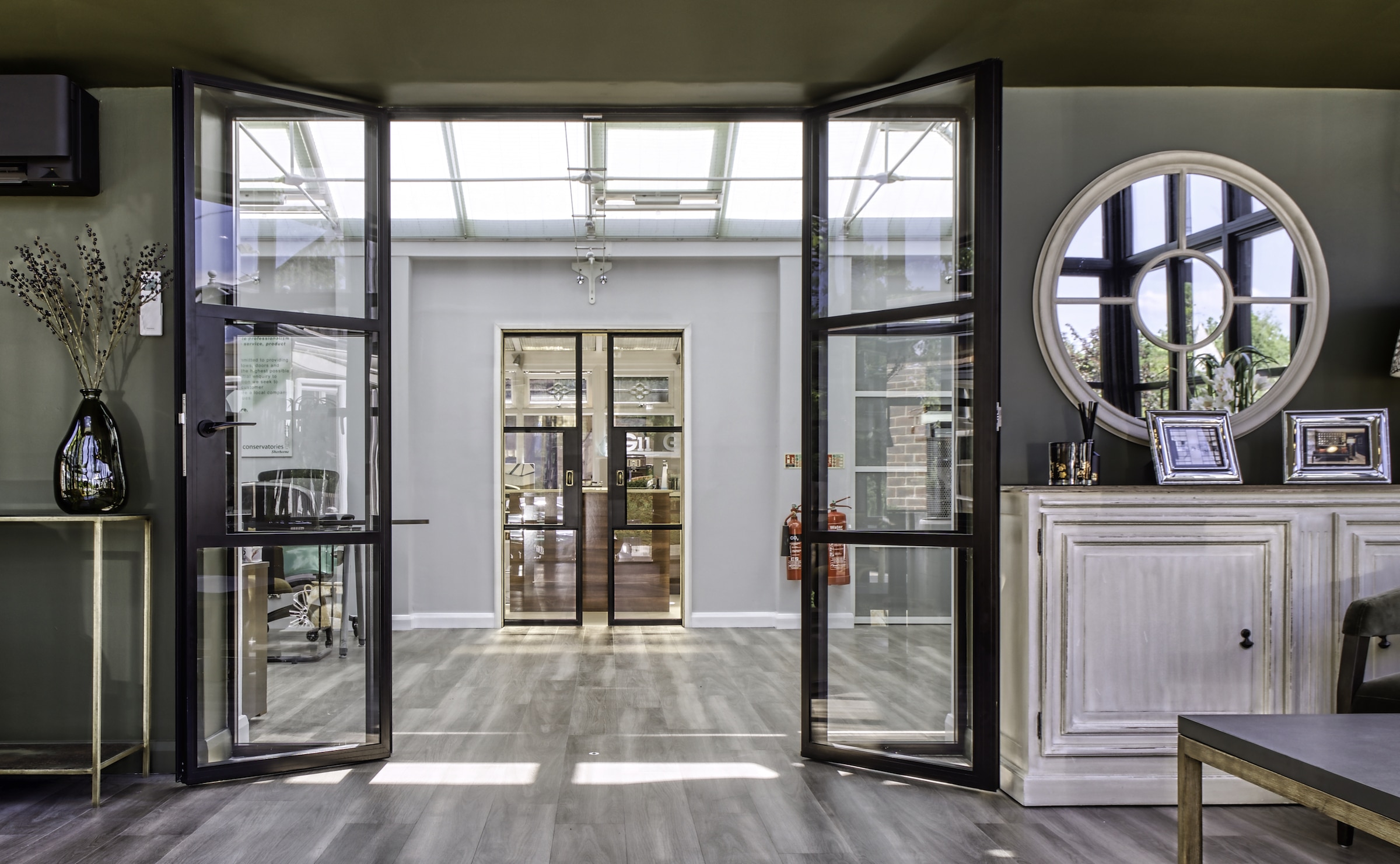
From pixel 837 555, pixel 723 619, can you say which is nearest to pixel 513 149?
pixel 723 619

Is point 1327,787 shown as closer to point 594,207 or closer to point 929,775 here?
point 929,775

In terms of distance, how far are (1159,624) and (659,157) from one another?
429 centimetres

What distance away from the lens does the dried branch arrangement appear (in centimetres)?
321

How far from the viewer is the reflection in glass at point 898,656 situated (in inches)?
123

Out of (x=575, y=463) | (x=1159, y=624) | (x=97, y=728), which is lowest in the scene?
(x=97, y=728)

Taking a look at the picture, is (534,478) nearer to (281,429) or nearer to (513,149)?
(513,149)

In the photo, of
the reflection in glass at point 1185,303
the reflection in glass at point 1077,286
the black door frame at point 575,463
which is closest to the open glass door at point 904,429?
the reflection in glass at point 1077,286

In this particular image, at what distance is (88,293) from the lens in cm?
324

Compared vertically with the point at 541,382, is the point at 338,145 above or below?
above

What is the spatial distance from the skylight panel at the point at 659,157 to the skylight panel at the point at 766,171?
22cm

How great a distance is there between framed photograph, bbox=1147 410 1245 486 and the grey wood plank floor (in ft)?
3.64

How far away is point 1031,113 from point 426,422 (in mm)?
4963

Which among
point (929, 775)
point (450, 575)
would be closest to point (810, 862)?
point (929, 775)

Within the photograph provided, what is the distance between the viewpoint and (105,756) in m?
3.03
